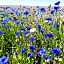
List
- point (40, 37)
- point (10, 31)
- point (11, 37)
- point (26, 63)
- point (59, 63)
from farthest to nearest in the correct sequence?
point (10, 31)
point (11, 37)
point (40, 37)
point (26, 63)
point (59, 63)

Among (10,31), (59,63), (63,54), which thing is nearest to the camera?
(59,63)

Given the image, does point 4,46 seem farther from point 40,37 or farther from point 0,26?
point 0,26

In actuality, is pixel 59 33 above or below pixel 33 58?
above

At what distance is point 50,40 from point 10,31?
3.47 feet

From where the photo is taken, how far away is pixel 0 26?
3.59m

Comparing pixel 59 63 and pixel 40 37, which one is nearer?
pixel 59 63

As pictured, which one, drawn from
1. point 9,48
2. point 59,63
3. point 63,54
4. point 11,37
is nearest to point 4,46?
point 9,48

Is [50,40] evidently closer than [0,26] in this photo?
Answer: Yes

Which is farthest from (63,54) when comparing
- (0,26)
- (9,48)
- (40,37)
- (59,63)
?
(0,26)

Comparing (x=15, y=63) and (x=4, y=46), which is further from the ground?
(x=4, y=46)

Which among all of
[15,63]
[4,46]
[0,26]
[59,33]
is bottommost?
[15,63]

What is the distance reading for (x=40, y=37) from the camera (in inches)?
107

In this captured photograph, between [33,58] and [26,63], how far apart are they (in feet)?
0.92

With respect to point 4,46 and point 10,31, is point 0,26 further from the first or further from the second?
point 4,46
